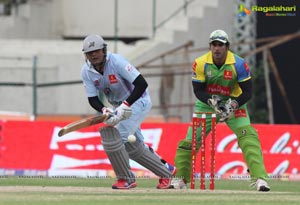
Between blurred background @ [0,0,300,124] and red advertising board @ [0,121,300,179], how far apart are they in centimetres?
369

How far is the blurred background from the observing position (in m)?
26.8

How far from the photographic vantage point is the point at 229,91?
1412 cm

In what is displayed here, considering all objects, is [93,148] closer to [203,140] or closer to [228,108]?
[203,140]

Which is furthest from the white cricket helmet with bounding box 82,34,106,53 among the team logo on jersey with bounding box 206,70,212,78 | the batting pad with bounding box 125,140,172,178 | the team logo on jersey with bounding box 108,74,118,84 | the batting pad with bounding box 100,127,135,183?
the team logo on jersey with bounding box 206,70,212,78

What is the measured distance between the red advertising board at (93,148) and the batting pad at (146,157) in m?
6.17

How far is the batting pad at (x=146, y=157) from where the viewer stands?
14.1m

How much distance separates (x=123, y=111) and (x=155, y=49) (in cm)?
1495

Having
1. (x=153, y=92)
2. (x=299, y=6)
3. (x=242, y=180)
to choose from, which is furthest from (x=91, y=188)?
(x=299, y=6)

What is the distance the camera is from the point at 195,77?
14117 mm

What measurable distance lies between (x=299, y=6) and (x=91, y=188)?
567 inches

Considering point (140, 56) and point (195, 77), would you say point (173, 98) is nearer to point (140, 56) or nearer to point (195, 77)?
point (140, 56)

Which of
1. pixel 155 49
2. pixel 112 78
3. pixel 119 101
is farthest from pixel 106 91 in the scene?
pixel 155 49

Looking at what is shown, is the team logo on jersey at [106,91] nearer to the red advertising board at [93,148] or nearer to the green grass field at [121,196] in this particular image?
the green grass field at [121,196]

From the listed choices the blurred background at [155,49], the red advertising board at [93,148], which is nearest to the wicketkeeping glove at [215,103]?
the red advertising board at [93,148]
